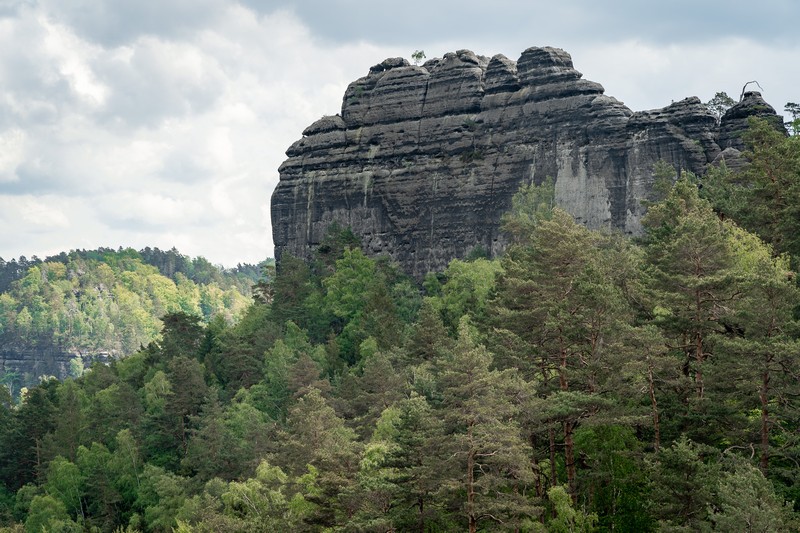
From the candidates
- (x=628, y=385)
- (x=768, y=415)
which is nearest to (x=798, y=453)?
(x=768, y=415)

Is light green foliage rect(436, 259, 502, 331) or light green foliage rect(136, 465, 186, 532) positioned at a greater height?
light green foliage rect(436, 259, 502, 331)

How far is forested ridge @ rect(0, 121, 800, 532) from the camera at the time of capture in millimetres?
28844

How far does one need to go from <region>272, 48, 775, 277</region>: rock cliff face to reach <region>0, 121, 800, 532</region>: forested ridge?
985 centimetres

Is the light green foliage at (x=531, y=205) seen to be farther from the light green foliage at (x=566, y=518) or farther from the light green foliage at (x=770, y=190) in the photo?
the light green foliage at (x=566, y=518)

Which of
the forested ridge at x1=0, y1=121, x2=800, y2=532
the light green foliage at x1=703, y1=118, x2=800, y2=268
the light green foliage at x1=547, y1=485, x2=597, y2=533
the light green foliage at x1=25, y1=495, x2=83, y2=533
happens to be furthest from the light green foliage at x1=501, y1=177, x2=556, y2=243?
the light green foliage at x1=547, y1=485, x2=597, y2=533

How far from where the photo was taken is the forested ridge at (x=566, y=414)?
94.6 ft

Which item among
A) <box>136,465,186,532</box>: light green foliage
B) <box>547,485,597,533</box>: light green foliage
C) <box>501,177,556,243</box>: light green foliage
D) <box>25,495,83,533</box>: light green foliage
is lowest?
<box>25,495,83,533</box>: light green foliage

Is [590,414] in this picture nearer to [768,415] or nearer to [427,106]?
[768,415]

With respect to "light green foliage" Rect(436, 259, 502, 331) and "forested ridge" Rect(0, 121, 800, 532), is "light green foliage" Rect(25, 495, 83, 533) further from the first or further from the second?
"light green foliage" Rect(436, 259, 502, 331)

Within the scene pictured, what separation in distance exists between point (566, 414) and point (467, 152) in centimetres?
4736

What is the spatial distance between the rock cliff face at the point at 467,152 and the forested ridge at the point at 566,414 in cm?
985

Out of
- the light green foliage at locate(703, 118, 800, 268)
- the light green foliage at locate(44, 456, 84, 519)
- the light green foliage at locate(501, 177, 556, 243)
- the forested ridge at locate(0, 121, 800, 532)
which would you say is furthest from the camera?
the light green foliage at locate(501, 177, 556, 243)

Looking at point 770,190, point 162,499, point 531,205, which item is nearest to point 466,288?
point 531,205

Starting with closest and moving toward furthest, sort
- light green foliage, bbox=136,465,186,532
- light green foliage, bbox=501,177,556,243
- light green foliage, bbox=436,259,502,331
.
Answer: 1. light green foliage, bbox=136,465,186,532
2. light green foliage, bbox=436,259,502,331
3. light green foliage, bbox=501,177,556,243
